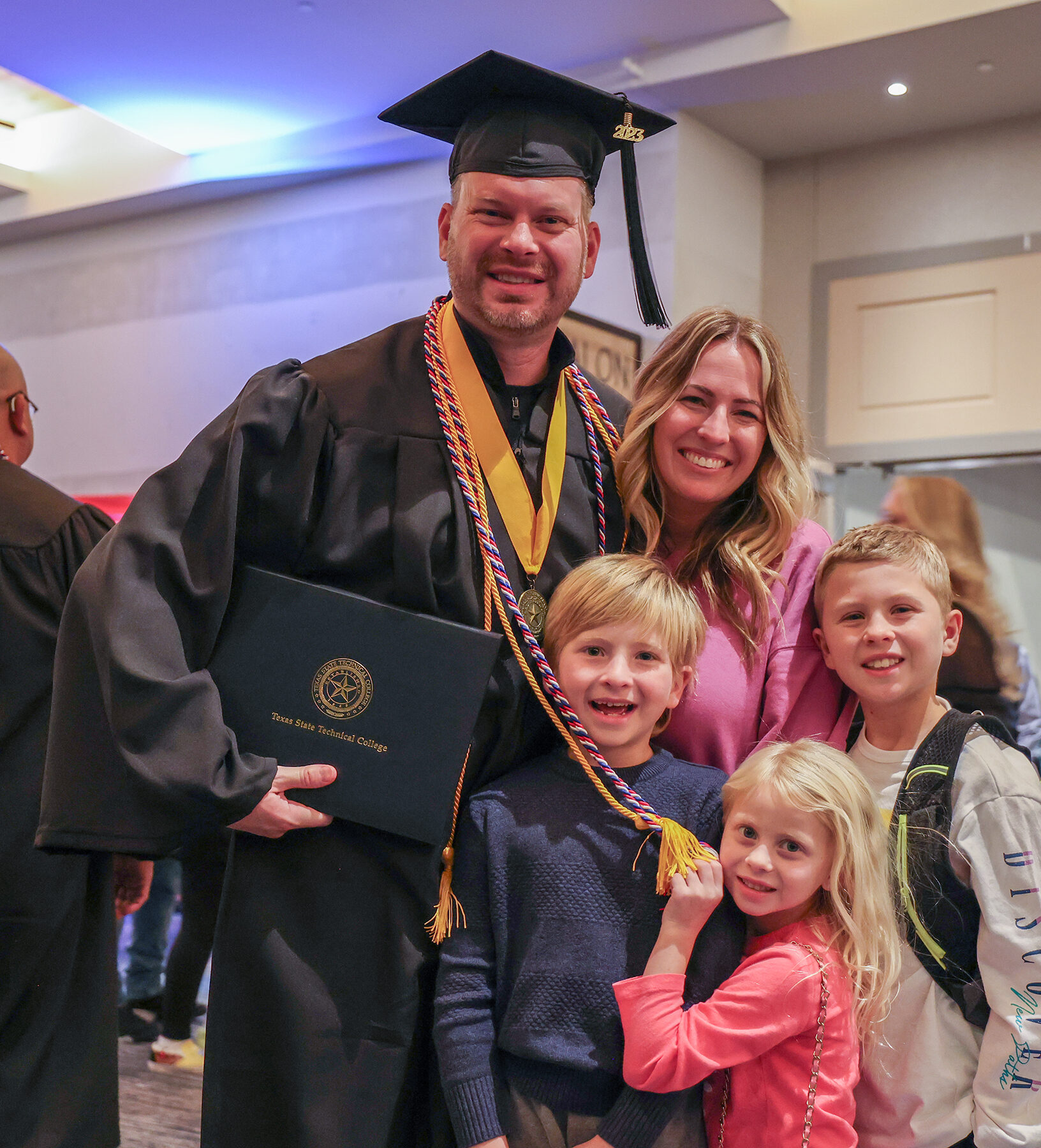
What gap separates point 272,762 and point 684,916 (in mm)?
621

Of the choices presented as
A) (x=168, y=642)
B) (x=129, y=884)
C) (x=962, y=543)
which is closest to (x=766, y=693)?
(x=168, y=642)

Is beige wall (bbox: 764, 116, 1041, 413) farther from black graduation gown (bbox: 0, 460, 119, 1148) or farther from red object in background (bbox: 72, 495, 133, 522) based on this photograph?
black graduation gown (bbox: 0, 460, 119, 1148)

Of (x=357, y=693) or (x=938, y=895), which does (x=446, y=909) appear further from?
(x=938, y=895)

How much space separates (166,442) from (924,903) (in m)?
5.29

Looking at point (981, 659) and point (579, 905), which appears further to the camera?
point (981, 659)

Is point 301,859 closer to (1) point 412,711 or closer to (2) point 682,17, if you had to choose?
(1) point 412,711

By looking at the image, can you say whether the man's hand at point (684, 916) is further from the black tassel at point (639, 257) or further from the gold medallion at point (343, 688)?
the black tassel at point (639, 257)

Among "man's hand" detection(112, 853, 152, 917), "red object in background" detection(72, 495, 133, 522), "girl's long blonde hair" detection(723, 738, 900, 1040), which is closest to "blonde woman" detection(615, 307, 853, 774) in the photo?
"girl's long blonde hair" detection(723, 738, 900, 1040)

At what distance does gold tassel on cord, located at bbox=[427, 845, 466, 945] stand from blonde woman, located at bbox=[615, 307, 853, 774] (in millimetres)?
418

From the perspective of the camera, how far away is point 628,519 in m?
2.05

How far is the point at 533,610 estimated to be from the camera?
1.85 meters

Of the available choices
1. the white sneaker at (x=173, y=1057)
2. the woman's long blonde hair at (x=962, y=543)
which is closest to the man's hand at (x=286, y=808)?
the woman's long blonde hair at (x=962, y=543)

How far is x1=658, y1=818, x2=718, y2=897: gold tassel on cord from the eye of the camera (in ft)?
5.33

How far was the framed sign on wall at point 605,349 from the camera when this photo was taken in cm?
440
